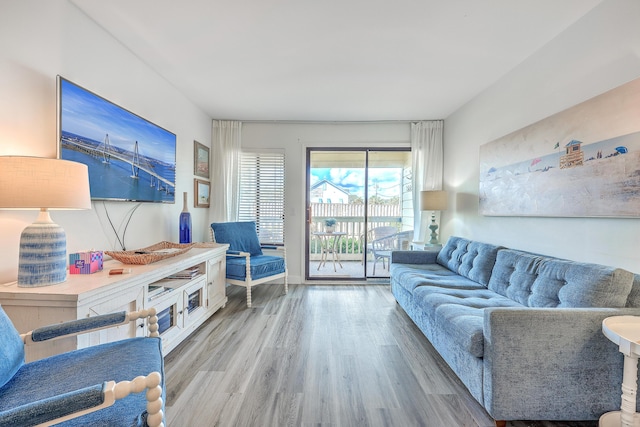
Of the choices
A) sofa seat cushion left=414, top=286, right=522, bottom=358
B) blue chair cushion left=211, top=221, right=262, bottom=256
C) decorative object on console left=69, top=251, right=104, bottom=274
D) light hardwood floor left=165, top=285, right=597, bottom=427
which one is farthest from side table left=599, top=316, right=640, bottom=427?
blue chair cushion left=211, top=221, right=262, bottom=256

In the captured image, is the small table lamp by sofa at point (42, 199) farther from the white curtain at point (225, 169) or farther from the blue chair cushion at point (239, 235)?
the white curtain at point (225, 169)

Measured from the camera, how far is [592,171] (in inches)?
72.3

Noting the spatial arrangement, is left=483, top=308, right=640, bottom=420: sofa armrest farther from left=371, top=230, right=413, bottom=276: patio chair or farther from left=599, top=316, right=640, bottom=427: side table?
left=371, top=230, right=413, bottom=276: patio chair

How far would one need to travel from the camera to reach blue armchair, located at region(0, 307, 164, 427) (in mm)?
744

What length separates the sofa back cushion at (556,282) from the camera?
1.54 m

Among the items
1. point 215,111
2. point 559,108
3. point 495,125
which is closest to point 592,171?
point 559,108

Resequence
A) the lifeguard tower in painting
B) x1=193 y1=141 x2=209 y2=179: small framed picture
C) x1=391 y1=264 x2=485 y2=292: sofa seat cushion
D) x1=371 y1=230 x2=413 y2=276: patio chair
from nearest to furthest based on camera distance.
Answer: the lifeguard tower in painting < x1=391 y1=264 x2=485 y2=292: sofa seat cushion < x1=193 y1=141 x2=209 y2=179: small framed picture < x1=371 y1=230 x2=413 y2=276: patio chair

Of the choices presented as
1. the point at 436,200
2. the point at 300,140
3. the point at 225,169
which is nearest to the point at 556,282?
the point at 436,200

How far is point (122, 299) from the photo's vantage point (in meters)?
1.67

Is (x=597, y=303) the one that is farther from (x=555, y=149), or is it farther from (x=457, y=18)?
(x=457, y=18)

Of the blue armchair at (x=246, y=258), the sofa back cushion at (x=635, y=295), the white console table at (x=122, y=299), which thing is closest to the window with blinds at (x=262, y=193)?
the blue armchair at (x=246, y=258)

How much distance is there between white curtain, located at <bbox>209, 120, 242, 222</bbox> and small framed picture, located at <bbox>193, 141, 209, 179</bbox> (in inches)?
5.9

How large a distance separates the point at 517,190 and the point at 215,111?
371 cm

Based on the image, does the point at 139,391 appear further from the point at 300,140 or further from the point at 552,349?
the point at 300,140
